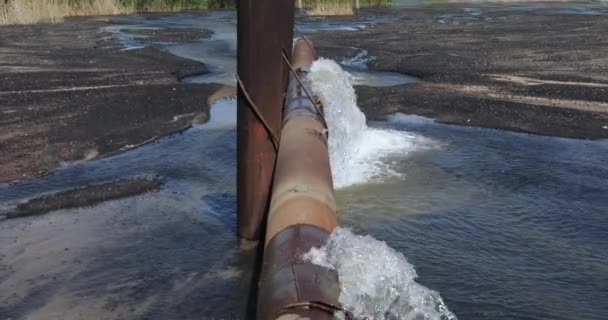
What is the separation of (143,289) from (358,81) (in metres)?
11.4

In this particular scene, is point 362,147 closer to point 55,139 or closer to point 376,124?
point 376,124

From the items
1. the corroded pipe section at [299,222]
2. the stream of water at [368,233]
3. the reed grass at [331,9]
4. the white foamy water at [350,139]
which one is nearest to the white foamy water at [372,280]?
the stream of water at [368,233]

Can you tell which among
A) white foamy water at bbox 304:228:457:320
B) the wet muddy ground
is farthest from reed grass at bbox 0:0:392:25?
white foamy water at bbox 304:228:457:320

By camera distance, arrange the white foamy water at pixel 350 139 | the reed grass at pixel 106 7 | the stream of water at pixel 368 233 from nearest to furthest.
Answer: the stream of water at pixel 368 233
the white foamy water at pixel 350 139
the reed grass at pixel 106 7

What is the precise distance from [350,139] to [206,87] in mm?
6192

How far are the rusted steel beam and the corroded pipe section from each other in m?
0.29

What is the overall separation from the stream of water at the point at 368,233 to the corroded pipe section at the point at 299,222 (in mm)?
217

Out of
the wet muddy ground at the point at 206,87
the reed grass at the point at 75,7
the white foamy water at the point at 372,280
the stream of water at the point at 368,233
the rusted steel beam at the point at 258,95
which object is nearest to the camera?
the white foamy water at the point at 372,280

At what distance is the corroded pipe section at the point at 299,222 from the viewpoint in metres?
4.11

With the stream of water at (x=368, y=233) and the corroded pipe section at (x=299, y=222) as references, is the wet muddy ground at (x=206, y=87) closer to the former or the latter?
the stream of water at (x=368, y=233)

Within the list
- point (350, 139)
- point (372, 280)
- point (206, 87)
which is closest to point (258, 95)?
point (372, 280)

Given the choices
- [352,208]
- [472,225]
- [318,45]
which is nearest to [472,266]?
[472,225]

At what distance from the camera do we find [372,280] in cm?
471

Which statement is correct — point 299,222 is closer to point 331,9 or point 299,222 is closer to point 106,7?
point 331,9
